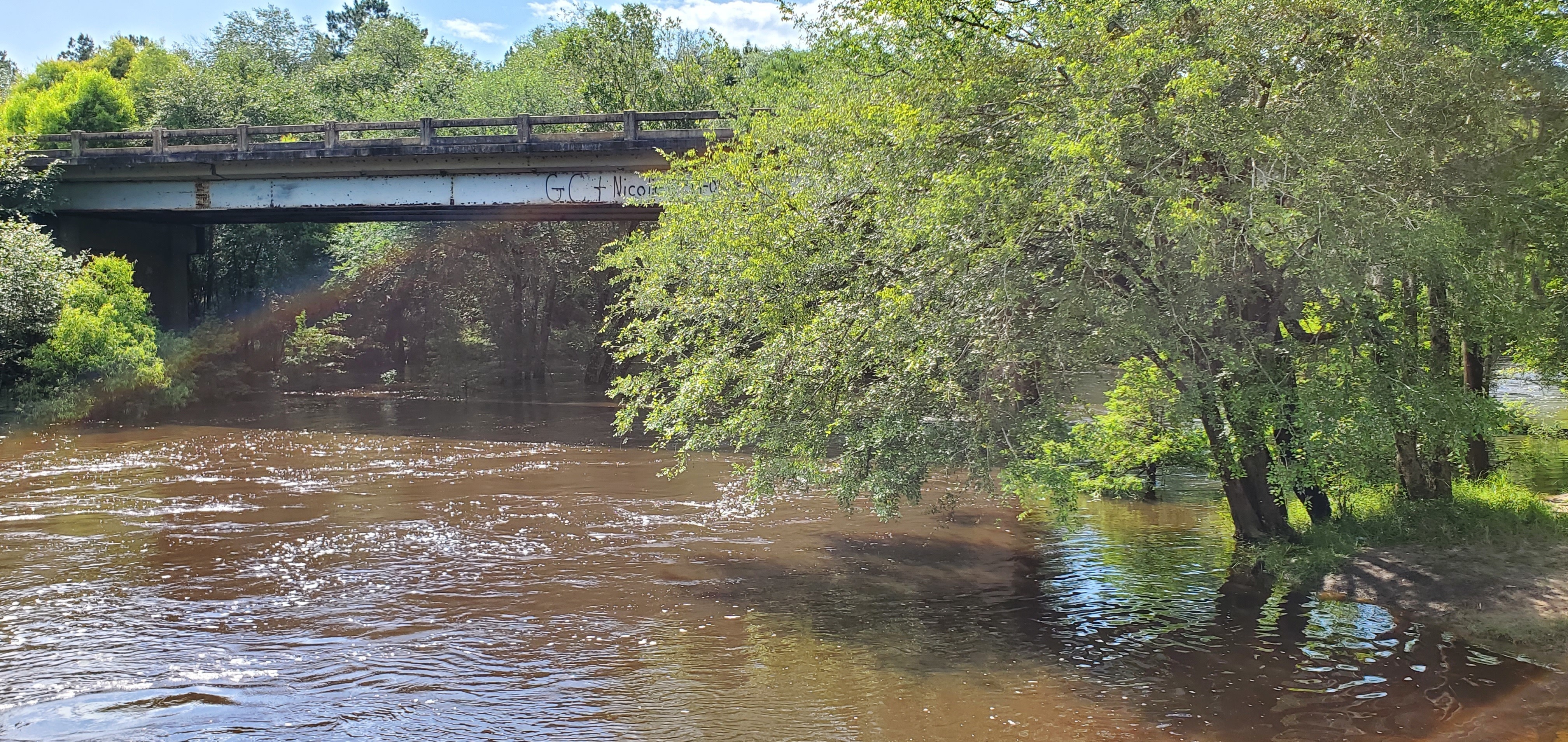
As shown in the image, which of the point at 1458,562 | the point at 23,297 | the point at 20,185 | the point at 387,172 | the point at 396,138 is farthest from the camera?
the point at 20,185

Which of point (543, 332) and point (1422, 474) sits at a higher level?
point (543, 332)

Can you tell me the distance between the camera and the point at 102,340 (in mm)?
24969

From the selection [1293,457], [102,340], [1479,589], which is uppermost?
[102,340]

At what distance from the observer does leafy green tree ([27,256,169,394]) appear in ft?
79.4

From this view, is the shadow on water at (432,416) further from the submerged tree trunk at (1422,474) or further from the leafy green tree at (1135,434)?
the submerged tree trunk at (1422,474)

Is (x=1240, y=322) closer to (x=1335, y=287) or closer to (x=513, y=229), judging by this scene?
(x=1335, y=287)

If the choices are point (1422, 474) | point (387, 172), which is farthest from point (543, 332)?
point (1422, 474)

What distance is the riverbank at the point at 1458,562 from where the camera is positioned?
30.9ft

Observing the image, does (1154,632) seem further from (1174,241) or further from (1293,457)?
(1174,241)

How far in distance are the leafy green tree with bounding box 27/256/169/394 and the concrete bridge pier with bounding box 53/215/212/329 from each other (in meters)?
3.00

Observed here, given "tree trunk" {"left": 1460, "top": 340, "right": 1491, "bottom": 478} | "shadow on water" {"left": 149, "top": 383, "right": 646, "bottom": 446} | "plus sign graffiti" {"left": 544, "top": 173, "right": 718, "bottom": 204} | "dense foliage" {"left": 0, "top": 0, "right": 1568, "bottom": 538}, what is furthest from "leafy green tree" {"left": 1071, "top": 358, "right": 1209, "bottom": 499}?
"plus sign graffiti" {"left": 544, "top": 173, "right": 718, "bottom": 204}

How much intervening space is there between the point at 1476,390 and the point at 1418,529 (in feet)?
Result: 6.57

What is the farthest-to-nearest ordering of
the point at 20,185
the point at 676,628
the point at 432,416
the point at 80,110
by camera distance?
the point at 80,110 < the point at 20,185 < the point at 432,416 < the point at 676,628

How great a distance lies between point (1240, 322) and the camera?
30.6ft
